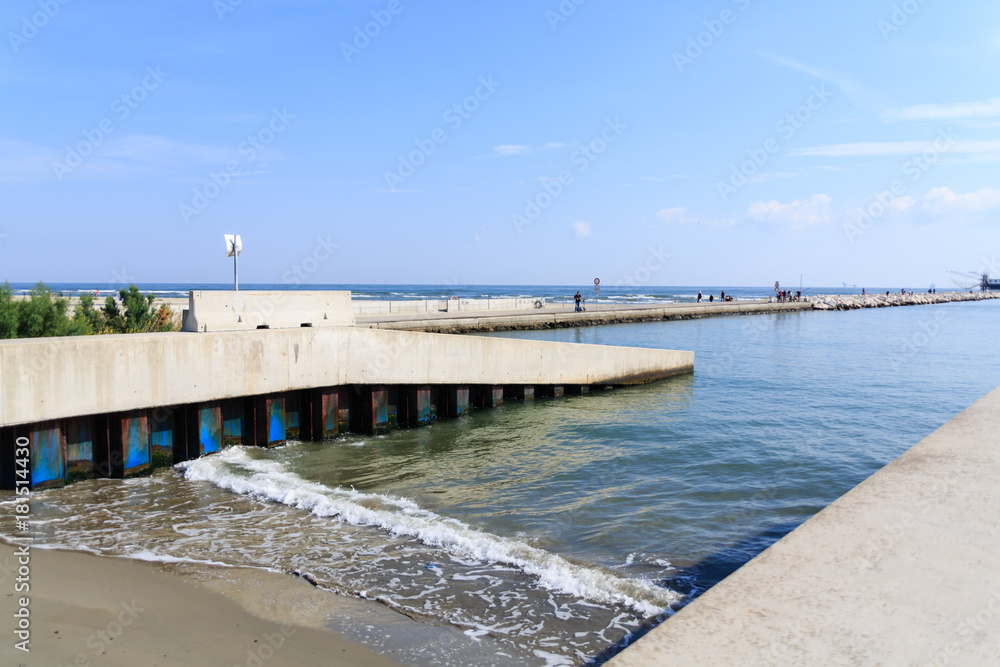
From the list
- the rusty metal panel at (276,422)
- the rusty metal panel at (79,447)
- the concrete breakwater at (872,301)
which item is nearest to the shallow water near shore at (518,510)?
the rusty metal panel at (276,422)

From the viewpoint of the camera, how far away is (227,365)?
10.9 meters

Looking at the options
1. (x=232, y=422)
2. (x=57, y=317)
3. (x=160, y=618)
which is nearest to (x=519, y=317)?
(x=57, y=317)

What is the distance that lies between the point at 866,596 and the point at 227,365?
9.82 meters

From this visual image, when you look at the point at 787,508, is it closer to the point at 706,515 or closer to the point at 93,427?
the point at 706,515

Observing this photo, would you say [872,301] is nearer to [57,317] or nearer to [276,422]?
[276,422]

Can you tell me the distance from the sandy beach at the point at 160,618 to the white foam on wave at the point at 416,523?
75.1 inches

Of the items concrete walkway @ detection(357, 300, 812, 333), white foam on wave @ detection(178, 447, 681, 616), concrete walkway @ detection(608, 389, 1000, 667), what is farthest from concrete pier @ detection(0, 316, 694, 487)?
concrete walkway @ detection(357, 300, 812, 333)

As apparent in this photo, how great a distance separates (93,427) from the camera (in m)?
9.68

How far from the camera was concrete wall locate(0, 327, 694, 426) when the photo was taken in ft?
28.5

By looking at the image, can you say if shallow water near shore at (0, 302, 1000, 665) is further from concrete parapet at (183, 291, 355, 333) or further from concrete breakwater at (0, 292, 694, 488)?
concrete parapet at (183, 291, 355, 333)

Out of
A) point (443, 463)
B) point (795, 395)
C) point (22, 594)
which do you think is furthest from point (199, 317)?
point (795, 395)

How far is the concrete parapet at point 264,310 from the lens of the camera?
36.5ft

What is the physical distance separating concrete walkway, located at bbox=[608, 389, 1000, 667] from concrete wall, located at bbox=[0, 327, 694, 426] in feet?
28.6

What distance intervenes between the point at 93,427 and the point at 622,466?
858 centimetres
